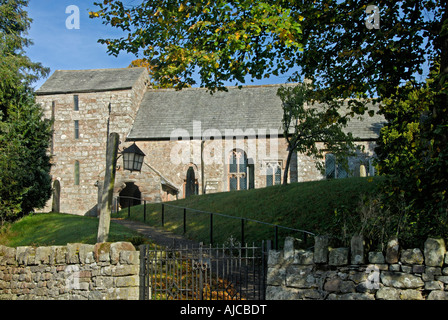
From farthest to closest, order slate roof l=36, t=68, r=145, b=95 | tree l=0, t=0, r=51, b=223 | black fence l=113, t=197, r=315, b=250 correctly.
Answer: slate roof l=36, t=68, r=145, b=95
tree l=0, t=0, r=51, b=223
black fence l=113, t=197, r=315, b=250

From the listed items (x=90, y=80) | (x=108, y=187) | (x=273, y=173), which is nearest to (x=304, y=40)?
(x=108, y=187)

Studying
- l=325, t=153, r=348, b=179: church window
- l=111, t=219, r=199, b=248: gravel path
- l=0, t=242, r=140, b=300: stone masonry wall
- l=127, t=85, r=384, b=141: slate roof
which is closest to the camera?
l=0, t=242, r=140, b=300: stone masonry wall

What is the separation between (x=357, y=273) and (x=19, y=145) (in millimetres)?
18251

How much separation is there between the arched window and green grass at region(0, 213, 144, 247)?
1397 centimetres

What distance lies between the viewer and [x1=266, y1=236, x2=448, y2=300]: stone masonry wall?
22.1ft

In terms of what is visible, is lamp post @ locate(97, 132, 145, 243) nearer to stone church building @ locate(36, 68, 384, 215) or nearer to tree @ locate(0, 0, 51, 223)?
tree @ locate(0, 0, 51, 223)

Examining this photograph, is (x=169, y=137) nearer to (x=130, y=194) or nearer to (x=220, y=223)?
(x=130, y=194)

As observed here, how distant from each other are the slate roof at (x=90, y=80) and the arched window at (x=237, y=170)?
9954 mm

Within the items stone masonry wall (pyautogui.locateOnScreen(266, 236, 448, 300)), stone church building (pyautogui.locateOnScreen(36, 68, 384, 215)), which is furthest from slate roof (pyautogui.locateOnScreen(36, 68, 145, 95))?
stone masonry wall (pyautogui.locateOnScreen(266, 236, 448, 300))

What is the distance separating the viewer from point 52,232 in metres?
18.3

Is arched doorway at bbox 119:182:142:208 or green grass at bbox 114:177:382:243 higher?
arched doorway at bbox 119:182:142:208

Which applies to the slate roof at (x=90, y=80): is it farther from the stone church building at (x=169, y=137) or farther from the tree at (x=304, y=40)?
the tree at (x=304, y=40)

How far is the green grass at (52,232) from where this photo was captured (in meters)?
16.0
